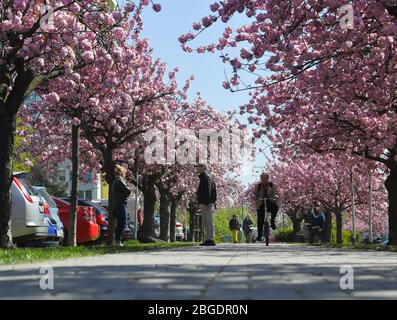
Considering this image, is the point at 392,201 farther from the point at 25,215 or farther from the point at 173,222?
the point at 173,222

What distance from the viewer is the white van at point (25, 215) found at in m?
15.1

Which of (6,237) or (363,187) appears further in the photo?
(363,187)

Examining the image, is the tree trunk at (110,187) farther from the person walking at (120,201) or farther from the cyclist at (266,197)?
the cyclist at (266,197)

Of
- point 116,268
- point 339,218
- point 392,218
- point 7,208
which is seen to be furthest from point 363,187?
point 116,268

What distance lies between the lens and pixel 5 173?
1441 cm

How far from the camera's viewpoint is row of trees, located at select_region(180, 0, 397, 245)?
1364 centimetres

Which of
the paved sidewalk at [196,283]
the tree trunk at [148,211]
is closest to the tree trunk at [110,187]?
the tree trunk at [148,211]

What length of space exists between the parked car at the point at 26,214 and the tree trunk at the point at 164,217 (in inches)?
777

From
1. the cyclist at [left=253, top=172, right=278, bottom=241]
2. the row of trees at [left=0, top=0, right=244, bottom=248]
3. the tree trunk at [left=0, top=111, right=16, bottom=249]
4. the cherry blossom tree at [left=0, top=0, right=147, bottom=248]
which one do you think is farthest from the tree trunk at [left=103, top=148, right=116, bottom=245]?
the cherry blossom tree at [left=0, top=0, right=147, bottom=248]

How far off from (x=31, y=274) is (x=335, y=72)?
13.0m

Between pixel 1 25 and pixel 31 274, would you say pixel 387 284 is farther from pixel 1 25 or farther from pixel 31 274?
pixel 1 25

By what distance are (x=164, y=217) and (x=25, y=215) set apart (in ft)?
69.6

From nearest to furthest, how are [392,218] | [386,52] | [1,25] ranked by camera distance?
1. [1,25]
2. [386,52]
3. [392,218]
